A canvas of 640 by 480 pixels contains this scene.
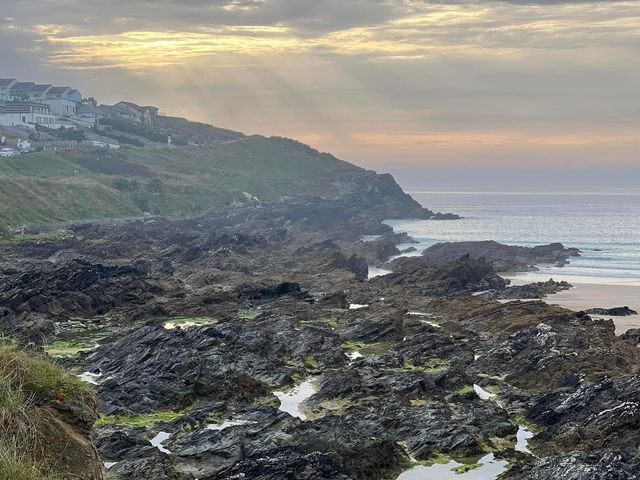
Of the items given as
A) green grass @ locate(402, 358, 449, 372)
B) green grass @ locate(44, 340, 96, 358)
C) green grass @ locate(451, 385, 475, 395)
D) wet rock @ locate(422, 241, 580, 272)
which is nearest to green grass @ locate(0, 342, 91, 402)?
green grass @ locate(451, 385, 475, 395)

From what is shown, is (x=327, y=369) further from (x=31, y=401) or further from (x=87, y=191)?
(x=87, y=191)

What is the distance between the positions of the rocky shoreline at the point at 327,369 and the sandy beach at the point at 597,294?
3588 millimetres

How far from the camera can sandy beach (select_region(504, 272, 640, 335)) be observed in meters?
67.1

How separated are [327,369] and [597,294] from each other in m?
A: 45.6

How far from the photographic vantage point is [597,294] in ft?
267

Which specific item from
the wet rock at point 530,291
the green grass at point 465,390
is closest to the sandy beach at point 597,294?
the wet rock at point 530,291

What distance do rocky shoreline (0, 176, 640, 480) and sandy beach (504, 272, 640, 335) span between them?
3.59m

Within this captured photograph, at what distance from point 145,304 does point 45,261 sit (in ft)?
70.7

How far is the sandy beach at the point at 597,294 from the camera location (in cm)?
6705

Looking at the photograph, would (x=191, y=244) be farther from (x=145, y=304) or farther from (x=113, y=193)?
(x=113, y=193)

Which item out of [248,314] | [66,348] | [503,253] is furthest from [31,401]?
[503,253]

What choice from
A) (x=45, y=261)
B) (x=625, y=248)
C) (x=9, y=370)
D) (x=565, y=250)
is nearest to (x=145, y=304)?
(x=45, y=261)

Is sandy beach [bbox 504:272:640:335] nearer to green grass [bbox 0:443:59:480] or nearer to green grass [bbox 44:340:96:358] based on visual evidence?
green grass [bbox 44:340:96:358]

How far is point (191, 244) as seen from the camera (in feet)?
324
